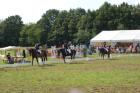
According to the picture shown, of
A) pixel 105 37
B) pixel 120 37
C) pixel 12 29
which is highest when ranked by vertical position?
pixel 12 29

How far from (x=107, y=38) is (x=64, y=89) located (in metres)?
59.3

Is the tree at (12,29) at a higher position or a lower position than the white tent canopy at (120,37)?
higher

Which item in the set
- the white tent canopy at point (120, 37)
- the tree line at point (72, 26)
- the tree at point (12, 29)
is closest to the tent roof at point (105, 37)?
the white tent canopy at point (120, 37)

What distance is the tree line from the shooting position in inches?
4250

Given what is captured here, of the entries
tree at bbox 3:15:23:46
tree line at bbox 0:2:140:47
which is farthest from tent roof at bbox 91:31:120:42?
tree at bbox 3:15:23:46

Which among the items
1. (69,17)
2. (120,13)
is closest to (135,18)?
(120,13)

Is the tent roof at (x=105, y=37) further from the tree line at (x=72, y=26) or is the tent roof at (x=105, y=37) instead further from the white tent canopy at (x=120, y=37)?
the tree line at (x=72, y=26)

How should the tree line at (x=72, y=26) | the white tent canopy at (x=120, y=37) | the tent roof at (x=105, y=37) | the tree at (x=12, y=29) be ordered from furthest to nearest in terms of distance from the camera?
the tree at (x=12, y=29)
the tree line at (x=72, y=26)
the tent roof at (x=105, y=37)
the white tent canopy at (x=120, y=37)

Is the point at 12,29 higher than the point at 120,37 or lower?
higher

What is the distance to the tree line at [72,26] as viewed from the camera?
108 meters

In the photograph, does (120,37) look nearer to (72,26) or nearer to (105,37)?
(105,37)

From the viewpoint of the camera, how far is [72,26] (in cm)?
12112

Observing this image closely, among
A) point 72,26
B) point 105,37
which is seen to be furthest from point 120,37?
point 72,26

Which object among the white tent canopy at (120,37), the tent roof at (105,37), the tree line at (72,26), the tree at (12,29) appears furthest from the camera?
the tree at (12,29)
